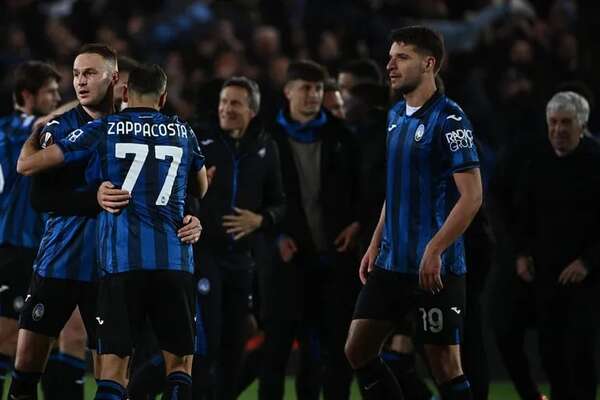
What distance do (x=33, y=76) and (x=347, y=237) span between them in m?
2.08

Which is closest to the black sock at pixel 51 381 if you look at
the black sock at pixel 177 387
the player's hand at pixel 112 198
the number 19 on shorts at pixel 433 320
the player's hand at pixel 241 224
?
the player's hand at pixel 241 224

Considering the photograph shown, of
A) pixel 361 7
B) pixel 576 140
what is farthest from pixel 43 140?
pixel 361 7

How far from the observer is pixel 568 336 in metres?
8.31

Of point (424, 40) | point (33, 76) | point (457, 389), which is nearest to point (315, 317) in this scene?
point (457, 389)

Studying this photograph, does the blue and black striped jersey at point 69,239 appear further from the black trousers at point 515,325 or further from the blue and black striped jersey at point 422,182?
the black trousers at point 515,325

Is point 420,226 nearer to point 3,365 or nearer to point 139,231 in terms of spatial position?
point 139,231

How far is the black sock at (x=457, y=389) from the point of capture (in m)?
6.43

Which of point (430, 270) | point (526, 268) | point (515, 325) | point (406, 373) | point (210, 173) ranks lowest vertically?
point (406, 373)

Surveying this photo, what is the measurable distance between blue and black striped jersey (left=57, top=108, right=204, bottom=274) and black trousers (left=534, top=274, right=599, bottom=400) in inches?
116

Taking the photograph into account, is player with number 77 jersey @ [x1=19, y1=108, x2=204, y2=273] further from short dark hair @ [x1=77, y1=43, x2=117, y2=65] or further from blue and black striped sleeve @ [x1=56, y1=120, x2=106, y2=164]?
short dark hair @ [x1=77, y1=43, x2=117, y2=65]

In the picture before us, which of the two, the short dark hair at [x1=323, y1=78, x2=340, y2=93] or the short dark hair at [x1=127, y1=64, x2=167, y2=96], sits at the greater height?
the short dark hair at [x1=323, y1=78, x2=340, y2=93]

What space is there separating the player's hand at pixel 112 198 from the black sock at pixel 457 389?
1.73m

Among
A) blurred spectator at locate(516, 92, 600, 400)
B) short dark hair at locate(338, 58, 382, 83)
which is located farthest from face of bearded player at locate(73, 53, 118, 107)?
blurred spectator at locate(516, 92, 600, 400)

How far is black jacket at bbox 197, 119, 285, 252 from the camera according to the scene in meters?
8.05
